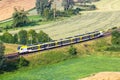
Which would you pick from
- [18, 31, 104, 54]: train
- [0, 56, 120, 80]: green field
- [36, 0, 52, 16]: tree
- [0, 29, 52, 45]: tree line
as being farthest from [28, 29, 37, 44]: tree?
[36, 0, 52, 16]: tree

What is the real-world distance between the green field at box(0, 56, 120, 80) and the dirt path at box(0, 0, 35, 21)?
1910 inches

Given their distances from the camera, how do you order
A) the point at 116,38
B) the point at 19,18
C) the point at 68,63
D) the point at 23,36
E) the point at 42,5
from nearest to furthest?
1. the point at 68,63
2. the point at 23,36
3. the point at 116,38
4. the point at 19,18
5. the point at 42,5

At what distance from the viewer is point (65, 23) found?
109062 millimetres

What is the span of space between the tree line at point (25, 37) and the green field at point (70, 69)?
31.9 feet

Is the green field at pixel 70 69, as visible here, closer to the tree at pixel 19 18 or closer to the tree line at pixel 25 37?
the tree line at pixel 25 37

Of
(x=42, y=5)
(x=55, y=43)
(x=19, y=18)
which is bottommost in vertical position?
(x=55, y=43)

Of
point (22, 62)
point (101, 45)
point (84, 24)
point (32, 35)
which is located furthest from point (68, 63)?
point (84, 24)

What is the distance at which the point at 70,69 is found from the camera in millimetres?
69812

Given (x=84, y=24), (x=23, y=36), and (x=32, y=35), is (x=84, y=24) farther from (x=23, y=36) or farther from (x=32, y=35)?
(x=23, y=36)

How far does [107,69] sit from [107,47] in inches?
510

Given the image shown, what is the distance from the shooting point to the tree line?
80.4 metres

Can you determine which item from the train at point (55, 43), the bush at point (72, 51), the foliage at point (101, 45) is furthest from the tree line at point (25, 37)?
the foliage at point (101, 45)

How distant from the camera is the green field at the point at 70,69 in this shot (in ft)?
214

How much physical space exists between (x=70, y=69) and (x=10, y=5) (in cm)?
6455
